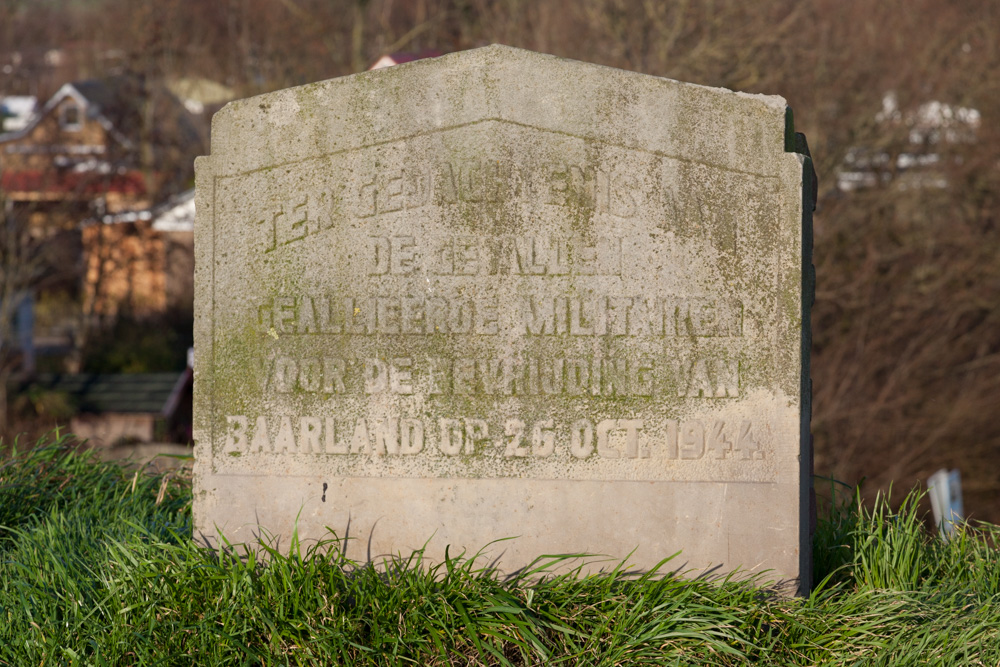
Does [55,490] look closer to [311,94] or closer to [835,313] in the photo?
[311,94]

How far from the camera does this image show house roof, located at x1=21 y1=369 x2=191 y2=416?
12883 millimetres

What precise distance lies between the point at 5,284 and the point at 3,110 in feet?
29.0

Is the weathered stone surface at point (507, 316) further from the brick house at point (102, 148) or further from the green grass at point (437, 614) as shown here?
the brick house at point (102, 148)

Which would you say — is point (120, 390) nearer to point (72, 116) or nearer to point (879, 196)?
point (72, 116)

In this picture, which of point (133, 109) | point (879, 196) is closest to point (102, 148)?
point (133, 109)

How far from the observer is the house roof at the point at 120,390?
→ 12883 mm

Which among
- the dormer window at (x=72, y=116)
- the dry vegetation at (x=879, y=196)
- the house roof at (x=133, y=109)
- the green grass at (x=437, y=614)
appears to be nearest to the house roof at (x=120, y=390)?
the house roof at (x=133, y=109)

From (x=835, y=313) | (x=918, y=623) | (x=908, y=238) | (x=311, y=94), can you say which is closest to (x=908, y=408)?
(x=835, y=313)

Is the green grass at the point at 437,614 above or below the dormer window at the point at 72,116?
below

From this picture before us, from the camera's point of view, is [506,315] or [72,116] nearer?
[506,315]

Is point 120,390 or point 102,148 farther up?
point 102,148

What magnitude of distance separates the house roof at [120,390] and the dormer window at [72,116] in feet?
17.8

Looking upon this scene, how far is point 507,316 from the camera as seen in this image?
8.94 feet

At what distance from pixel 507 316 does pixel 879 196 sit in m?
9.55
